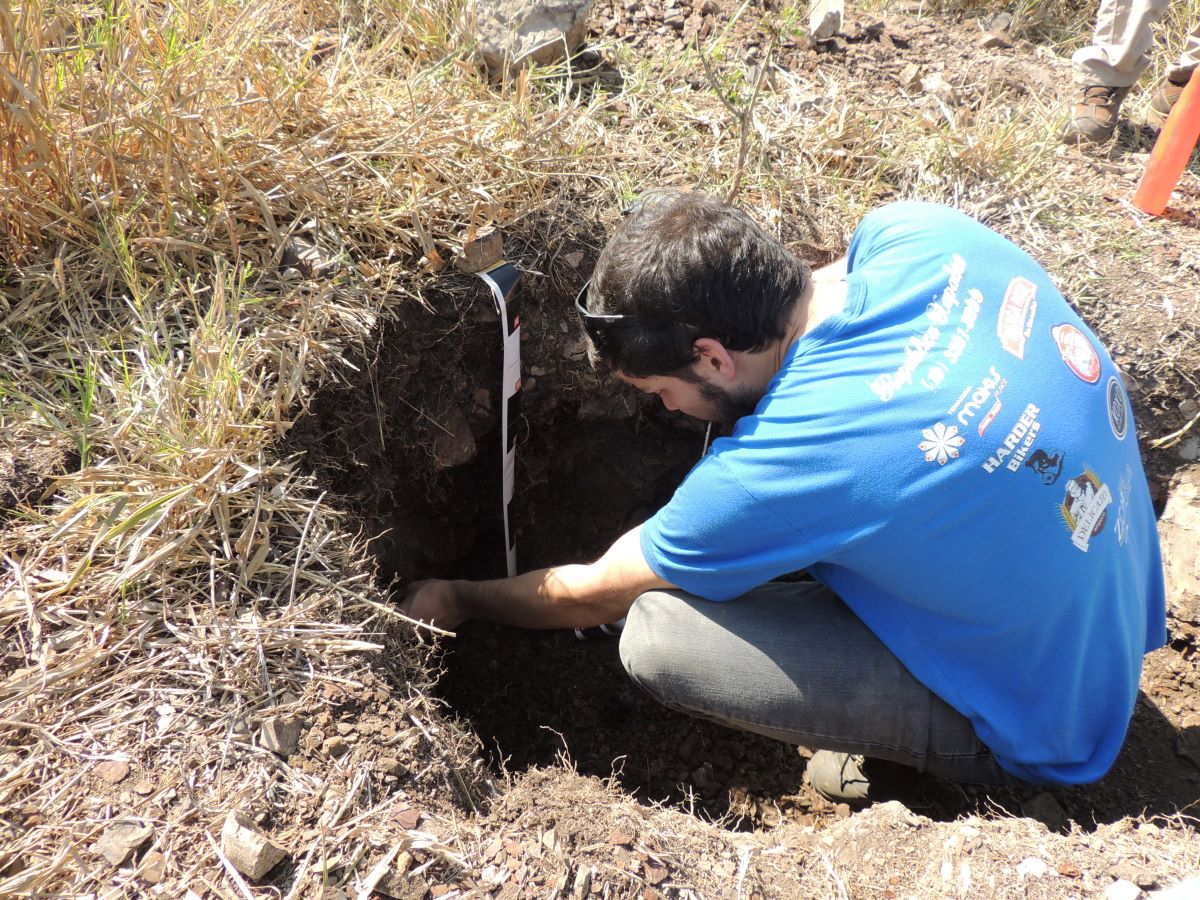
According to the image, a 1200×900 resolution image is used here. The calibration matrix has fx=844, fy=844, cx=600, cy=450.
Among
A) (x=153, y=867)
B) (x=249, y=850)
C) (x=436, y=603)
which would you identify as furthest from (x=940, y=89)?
(x=153, y=867)

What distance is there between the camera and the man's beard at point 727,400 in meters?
1.85

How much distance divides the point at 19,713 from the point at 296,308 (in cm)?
95

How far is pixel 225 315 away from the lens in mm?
1799

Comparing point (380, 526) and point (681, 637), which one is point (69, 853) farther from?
point (681, 637)

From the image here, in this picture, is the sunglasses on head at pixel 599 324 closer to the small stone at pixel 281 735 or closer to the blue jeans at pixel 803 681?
the blue jeans at pixel 803 681

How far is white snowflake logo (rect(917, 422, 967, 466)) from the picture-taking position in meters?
1.46

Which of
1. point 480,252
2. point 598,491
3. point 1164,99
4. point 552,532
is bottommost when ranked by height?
point 552,532

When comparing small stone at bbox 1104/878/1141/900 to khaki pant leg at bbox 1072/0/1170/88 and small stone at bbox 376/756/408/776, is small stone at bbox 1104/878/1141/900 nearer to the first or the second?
small stone at bbox 376/756/408/776

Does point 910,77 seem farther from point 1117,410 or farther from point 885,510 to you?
point 885,510

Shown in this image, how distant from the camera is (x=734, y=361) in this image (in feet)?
5.91

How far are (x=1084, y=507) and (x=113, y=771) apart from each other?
1.75 metres

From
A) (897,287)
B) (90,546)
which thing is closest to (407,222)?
(90,546)

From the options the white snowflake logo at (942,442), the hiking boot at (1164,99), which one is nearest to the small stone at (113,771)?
the white snowflake logo at (942,442)

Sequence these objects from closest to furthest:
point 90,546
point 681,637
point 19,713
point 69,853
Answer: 1. point 69,853
2. point 19,713
3. point 90,546
4. point 681,637
